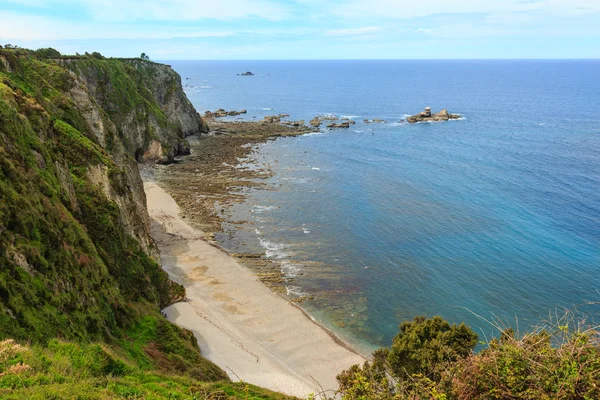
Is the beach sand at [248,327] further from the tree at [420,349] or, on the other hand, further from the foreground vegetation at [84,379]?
the foreground vegetation at [84,379]

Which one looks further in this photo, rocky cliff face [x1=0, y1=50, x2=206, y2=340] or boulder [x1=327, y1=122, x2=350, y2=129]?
boulder [x1=327, y1=122, x2=350, y2=129]

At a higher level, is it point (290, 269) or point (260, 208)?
point (260, 208)

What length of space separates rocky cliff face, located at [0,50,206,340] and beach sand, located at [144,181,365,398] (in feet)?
13.7

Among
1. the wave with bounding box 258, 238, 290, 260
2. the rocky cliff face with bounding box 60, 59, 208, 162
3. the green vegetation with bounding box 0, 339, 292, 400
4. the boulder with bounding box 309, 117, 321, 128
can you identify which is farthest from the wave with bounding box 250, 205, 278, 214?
the boulder with bounding box 309, 117, 321, 128

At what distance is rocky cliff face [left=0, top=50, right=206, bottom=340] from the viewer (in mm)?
21250

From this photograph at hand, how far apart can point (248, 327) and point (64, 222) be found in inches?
687

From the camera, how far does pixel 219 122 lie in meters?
131

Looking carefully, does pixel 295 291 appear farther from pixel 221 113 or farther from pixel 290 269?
pixel 221 113

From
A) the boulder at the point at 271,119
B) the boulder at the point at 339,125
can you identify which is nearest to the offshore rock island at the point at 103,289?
the boulder at the point at 339,125

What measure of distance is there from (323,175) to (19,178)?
61016 millimetres

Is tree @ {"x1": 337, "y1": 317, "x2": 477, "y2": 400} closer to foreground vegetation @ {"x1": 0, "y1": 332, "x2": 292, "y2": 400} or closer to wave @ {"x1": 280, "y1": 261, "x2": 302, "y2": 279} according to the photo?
foreground vegetation @ {"x1": 0, "y1": 332, "x2": 292, "y2": 400}

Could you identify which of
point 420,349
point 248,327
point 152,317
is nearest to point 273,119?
point 248,327

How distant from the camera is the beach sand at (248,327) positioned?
102 ft

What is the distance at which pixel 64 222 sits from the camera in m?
26.6
